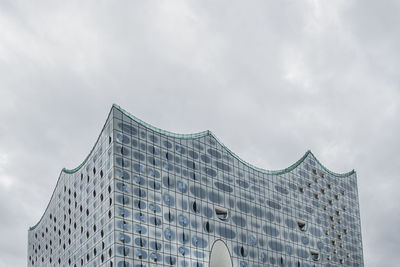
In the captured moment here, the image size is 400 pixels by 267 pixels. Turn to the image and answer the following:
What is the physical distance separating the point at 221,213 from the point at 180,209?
336 inches

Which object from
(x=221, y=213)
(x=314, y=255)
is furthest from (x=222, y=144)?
(x=314, y=255)

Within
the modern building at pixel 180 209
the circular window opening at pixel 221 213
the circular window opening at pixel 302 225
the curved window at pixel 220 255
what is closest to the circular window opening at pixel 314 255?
the modern building at pixel 180 209

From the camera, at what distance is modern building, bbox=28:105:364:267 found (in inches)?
2608

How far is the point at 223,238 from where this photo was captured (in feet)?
247

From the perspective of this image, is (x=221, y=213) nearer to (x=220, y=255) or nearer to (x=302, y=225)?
(x=220, y=255)

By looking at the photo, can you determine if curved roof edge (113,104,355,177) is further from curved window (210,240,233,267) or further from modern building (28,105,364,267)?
curved window (210,240,233,267)

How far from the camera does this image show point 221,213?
77125mm

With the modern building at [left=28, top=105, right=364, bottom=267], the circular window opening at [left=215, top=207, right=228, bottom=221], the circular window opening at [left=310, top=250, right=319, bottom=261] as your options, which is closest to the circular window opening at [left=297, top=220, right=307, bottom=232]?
the modern building at [left=28, top=105, right=364, bottom=267]

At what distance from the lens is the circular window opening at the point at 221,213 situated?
76.1 m

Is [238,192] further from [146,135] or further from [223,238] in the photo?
[146,135]

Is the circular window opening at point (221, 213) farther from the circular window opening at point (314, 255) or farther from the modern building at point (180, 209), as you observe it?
the circular window opening at point (314, 255)

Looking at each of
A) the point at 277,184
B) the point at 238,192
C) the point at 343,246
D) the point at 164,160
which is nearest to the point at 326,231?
the point at 343,246

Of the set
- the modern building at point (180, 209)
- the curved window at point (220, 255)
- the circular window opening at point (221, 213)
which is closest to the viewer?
the modern building at point (180, 209)

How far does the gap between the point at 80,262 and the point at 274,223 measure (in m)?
31.0
